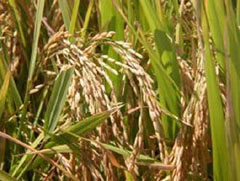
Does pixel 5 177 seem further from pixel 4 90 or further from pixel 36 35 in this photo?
pixel 36 35

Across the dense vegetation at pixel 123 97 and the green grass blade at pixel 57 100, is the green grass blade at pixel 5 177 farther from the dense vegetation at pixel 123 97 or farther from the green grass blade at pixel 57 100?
the green grass blade at pixel 57 100

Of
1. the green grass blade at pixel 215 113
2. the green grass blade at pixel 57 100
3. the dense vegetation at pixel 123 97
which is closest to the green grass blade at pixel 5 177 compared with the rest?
the dense vegetation at pixel 123 97

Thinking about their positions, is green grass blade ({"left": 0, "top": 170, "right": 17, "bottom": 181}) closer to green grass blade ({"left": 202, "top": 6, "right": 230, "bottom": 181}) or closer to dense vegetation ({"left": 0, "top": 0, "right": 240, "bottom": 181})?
dense vegetation ({"left": 0, "top": 0, "right": 240, "bottom": 181})

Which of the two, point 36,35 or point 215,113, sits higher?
point 36,35

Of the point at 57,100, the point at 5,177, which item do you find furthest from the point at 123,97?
the point at 5,177

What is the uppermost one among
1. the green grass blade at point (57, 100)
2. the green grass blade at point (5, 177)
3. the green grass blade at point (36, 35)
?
the green grass blade at point (36, 35)

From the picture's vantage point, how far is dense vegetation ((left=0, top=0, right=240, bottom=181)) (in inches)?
38.3

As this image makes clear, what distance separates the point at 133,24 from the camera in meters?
1.19

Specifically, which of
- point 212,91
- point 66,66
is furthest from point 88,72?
point 212,91

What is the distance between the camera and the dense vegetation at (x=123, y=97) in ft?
3.19

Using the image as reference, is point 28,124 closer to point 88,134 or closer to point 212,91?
point 88,134

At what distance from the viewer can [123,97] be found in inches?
45.1

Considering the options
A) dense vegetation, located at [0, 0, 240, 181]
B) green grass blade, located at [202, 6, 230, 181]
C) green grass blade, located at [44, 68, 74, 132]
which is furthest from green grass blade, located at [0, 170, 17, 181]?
green grass blade, located at [202, 6, 230, 181]

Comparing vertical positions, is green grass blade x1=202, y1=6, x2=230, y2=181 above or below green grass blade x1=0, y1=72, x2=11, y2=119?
below
